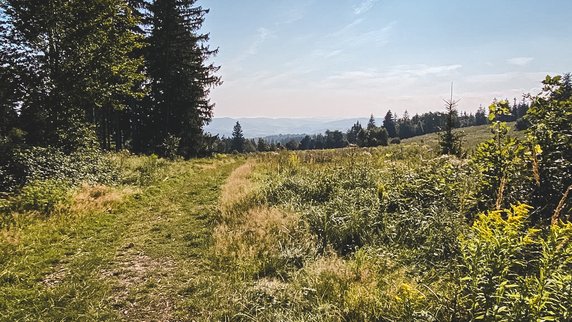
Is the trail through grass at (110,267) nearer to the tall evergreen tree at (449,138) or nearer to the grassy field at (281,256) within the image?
the grassy field at (281,256)

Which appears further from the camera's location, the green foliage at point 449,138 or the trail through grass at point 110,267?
the green foliage at point 449,138

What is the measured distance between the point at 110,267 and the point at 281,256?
342 cm

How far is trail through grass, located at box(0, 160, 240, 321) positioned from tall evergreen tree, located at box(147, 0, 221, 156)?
20.1 meters

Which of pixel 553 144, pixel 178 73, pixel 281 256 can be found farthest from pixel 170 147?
pixel 553 144

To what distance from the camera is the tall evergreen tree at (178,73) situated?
27312 millimetres

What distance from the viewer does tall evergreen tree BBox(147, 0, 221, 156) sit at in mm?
27312

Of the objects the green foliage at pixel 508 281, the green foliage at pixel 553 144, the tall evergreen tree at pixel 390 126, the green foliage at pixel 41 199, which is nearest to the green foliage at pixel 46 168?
the green foliage at pixel 41 199

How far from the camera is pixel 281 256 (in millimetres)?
6191

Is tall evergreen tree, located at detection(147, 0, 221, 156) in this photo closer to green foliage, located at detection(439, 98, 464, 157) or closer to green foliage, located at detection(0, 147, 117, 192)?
green foliage, located at detection(0, 147, 117, 192)

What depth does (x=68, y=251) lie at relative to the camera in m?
6.84

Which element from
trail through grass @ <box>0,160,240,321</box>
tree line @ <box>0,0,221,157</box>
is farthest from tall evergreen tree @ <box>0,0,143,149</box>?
trail through grass @ <box>0,160,240,321</box>

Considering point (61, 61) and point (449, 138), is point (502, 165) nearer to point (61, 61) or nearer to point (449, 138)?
point (449, 138)

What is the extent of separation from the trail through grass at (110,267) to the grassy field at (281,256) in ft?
0.09

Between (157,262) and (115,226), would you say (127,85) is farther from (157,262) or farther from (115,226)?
(157,262)
